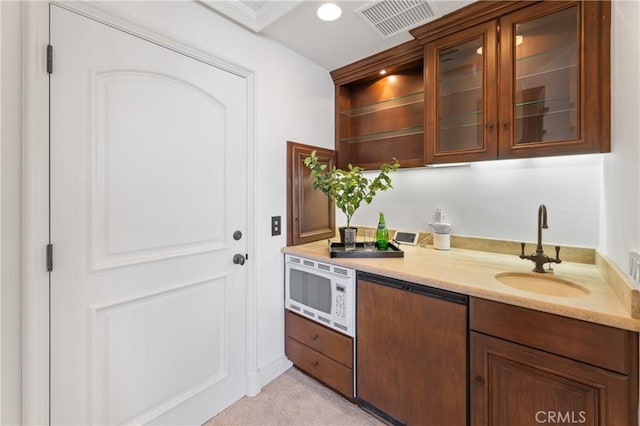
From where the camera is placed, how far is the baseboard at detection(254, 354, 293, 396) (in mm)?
1878

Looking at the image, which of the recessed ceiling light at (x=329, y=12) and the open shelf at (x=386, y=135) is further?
the open shelf at (x=386, y=135)

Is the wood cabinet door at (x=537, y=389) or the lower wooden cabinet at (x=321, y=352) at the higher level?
the wood cabinet door at (x=537, y=389)

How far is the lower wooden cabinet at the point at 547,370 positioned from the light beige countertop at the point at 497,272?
5cm

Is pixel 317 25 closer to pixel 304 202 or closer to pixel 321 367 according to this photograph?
pixel 304 202

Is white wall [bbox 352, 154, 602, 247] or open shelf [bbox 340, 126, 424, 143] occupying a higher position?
open shelf [bbox 340, 126, 424, 143]

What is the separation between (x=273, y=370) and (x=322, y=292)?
756 mm

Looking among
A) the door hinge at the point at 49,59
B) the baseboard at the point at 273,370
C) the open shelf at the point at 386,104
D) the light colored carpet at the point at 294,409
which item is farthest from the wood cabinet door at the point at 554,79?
the door hinge at the point at 49,59

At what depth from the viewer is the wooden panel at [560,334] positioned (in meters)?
0.91

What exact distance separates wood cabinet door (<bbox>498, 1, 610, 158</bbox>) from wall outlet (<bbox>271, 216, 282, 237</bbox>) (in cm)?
150

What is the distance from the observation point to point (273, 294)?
198cm

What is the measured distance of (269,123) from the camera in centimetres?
192

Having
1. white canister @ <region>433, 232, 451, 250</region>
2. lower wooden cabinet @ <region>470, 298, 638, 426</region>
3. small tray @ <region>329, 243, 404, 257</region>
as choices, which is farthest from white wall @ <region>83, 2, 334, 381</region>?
lower wooden cabinet @ <region>470, 298, 638, 426</region>

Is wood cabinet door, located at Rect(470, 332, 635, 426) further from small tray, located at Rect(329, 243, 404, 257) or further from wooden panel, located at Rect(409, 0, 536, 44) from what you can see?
wooden panel, located at Rect(409, 0, 536, 44)

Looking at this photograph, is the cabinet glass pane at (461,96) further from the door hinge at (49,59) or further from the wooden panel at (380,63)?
the door hinge at (49,59)
